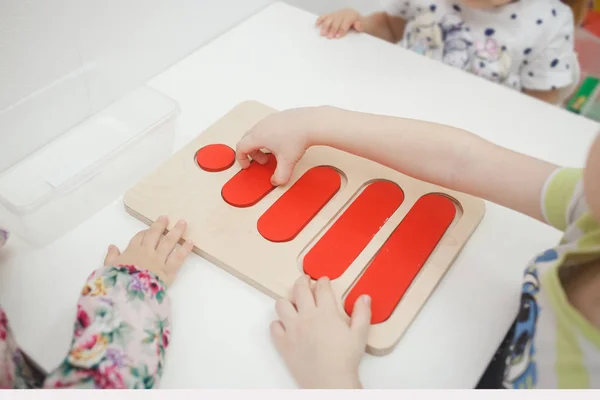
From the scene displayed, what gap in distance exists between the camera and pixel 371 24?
932 mm

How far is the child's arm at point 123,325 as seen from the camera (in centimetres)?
40

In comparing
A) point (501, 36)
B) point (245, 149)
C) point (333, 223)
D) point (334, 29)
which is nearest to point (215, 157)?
point (245, 149)

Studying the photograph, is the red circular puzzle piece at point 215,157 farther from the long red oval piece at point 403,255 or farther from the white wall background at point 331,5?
the white wall background at point 331,5

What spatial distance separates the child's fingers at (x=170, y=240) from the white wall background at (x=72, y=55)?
0.20 meters

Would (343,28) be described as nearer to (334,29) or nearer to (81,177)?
(334,29)

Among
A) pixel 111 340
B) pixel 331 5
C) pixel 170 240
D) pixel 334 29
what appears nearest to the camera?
pixel 111 340

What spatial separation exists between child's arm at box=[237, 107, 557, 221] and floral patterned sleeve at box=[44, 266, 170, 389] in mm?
183

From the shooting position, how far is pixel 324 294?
0.47 meters

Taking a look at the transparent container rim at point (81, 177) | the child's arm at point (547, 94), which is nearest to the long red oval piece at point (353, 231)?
the transparent container rim at point (81, 177)

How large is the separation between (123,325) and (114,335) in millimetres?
11

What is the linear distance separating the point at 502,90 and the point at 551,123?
3.2 inches

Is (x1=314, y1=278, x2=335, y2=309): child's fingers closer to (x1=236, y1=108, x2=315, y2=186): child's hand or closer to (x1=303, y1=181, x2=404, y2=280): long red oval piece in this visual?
(x1=303, y1=181, x2=404, y2=280): long red oval piece

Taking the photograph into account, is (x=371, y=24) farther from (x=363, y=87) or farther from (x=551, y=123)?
(x=551, y=123)

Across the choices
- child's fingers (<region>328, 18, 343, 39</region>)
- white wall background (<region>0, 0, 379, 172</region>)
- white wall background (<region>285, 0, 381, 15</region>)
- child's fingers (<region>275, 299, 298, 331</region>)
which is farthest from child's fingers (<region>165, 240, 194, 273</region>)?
white wall background (<region>285, 0, 381, 15</region>)
